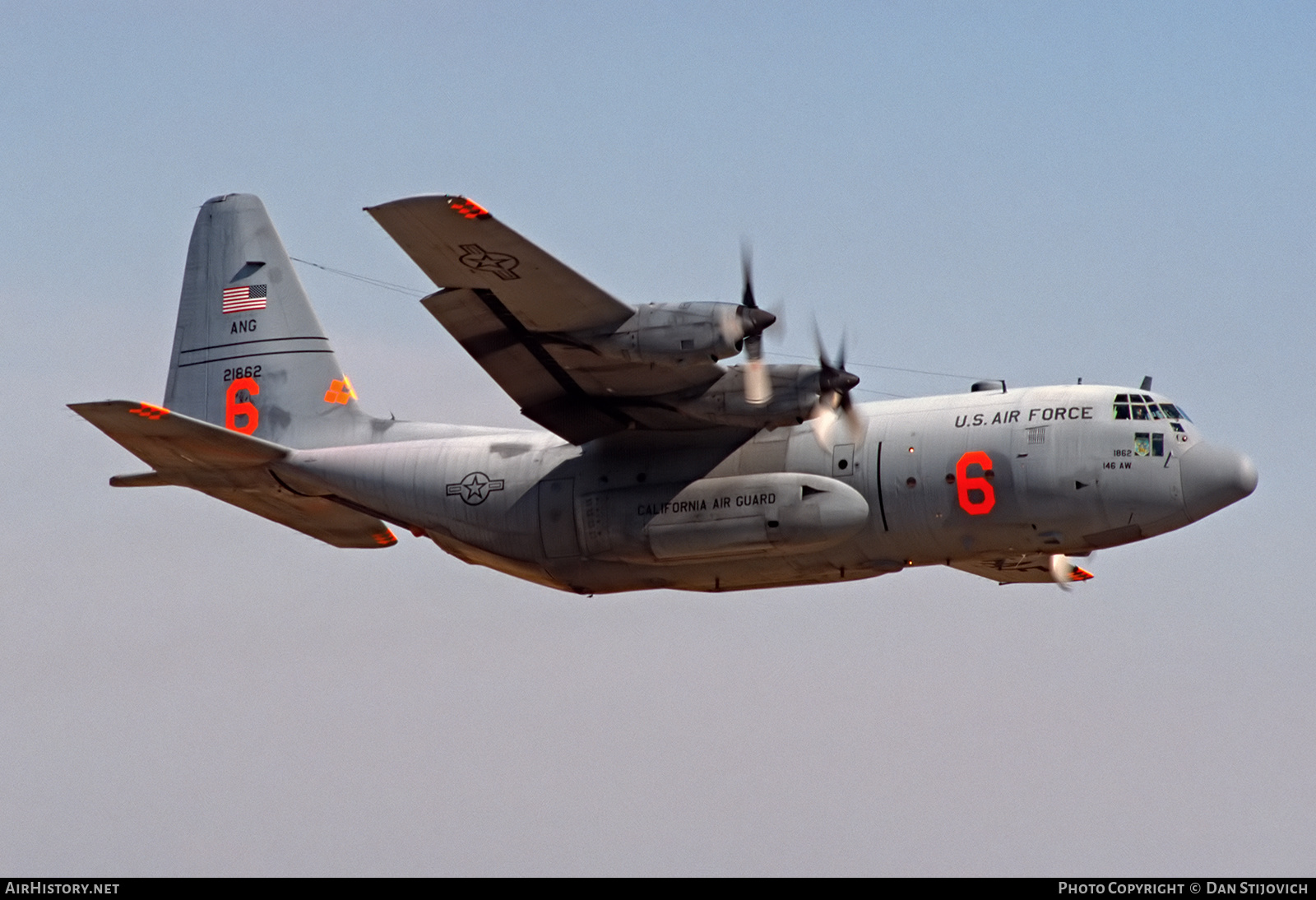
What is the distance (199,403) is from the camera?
27609 millimetres

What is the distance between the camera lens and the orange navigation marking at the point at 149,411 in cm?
2323

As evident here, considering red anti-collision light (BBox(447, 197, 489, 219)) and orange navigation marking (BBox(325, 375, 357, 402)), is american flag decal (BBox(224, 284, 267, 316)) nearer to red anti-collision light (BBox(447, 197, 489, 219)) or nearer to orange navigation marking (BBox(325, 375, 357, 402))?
orange navigation marking (BBox(325, 375, 357, 402))

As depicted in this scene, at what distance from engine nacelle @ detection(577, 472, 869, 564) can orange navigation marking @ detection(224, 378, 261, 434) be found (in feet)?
20.7

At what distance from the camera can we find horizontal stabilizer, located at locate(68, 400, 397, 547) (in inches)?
929

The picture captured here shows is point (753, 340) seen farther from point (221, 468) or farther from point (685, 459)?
point (221, 468)

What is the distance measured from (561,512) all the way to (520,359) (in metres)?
2.21

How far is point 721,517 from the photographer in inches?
899

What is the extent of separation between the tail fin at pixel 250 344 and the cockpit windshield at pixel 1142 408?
11.1 meters

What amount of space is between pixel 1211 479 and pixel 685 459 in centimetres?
677

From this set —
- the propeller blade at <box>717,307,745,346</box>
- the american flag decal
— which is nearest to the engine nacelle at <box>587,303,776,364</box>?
the propeller blade at <box>717,307,745,346</box>

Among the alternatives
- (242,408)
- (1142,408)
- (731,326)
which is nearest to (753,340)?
(731,326)

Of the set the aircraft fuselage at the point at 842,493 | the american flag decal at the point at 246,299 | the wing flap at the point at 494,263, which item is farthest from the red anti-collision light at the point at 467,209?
the american flag decal at the point at 246,299
